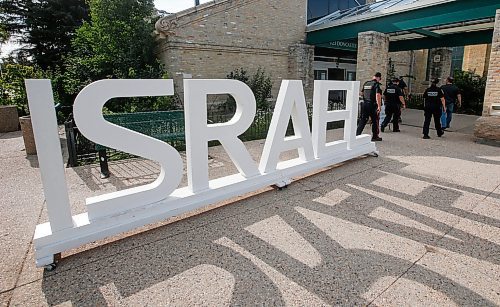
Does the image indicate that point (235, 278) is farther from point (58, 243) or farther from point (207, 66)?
point (207, 66)

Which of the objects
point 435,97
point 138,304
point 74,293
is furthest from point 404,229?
point 435,97

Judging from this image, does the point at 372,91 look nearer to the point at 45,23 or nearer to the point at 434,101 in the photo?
the point at 434,101

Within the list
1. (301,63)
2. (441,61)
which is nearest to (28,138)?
(301,63)

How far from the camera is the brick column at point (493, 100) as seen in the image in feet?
22.6

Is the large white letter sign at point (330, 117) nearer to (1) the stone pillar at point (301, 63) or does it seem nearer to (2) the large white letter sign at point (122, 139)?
(2) the large white letter sign at point (122, 139)

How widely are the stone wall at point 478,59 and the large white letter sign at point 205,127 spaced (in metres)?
22.8

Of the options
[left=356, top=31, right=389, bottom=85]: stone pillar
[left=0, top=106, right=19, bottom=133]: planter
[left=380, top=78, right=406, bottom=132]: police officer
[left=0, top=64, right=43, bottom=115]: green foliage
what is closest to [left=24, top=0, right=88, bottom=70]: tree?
[left=0, top=64, right=43, bottom=115]: green foliage

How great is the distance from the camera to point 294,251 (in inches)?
108

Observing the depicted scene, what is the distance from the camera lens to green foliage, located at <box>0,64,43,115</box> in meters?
11.4

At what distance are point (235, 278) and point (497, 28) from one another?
27.1 ft

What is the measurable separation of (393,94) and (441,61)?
1355cm

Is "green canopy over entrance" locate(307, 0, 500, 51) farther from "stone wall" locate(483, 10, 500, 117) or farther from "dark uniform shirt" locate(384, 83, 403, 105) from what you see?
"dark uniform shirt" locate(384, 83, 403, 105)

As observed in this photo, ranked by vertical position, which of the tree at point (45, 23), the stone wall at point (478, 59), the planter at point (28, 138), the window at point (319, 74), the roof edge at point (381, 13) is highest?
the tree at point (45, 23)

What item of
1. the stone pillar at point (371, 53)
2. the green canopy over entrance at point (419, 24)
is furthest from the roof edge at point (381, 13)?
the stone pillar at point (371, 53)
